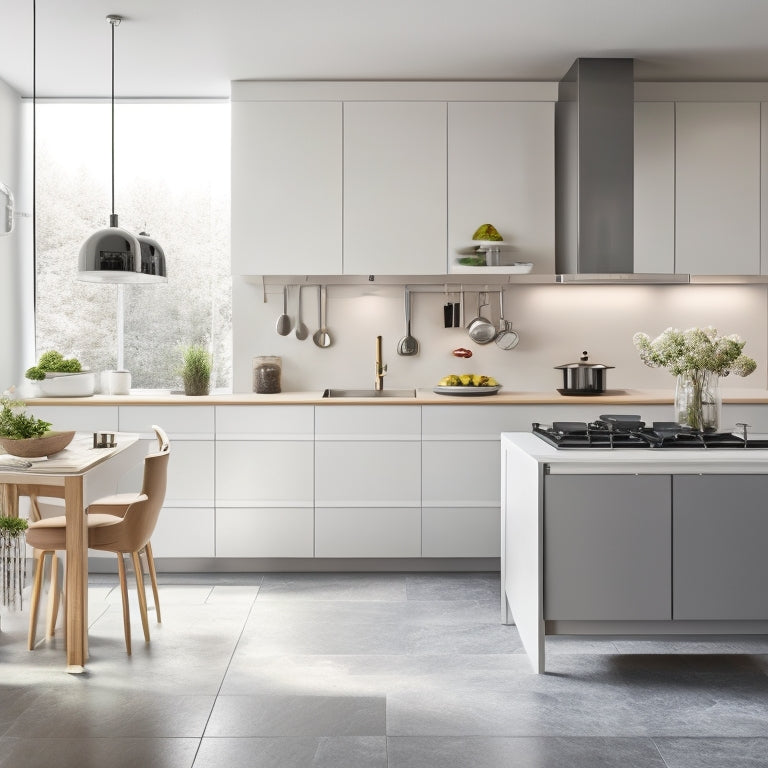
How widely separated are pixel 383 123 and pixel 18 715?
3.35 metres

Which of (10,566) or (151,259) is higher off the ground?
(151,259)

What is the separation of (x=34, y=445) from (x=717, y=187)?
12.4 ft

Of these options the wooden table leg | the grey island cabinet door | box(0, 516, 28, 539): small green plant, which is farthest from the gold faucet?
box(0, 516, 28, 539): small green plant

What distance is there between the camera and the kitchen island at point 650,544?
270 centimetres

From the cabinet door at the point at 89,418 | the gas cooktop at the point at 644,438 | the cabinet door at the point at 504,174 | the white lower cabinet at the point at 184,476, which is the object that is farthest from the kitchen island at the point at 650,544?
the cabinet door at the point at 89,418

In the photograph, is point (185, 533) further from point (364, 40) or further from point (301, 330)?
point (364, 40)

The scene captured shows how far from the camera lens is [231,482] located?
412 centimetres

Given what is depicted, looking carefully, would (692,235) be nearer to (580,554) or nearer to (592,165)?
(592,165)

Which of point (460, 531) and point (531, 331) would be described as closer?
point (460, 531)

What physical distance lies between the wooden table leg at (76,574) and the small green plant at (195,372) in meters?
1.63

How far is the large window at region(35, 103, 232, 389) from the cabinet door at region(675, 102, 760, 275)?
2703 mm

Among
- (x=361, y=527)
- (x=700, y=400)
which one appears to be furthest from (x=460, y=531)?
(x=700, y=400)

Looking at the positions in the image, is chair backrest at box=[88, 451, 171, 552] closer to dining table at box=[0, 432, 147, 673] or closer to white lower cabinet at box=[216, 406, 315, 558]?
dining table at box=[0, 432, 147, 673]

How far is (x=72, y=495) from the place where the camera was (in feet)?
9.04
